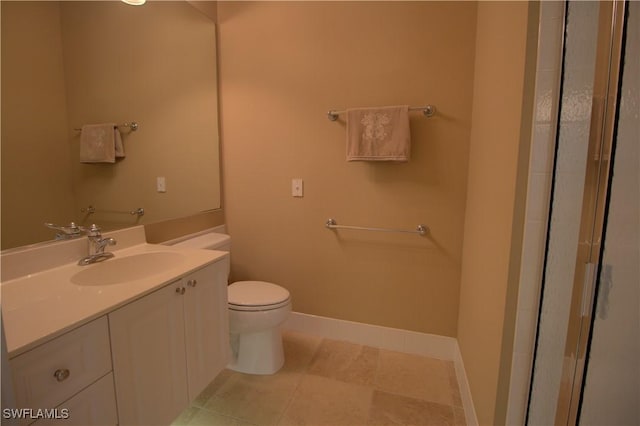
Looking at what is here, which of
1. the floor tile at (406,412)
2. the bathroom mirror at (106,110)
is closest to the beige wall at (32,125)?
the bathroom mirror at (106,110)

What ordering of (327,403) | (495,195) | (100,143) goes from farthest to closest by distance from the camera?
(327,403)
(100,143)
(495,195)

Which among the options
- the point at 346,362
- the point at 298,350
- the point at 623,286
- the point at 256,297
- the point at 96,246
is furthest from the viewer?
the point at 298,350

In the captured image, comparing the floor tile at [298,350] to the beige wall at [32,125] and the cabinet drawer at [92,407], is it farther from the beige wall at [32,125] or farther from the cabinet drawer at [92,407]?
the beige wall at [32,125]

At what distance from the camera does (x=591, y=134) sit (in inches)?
30.5

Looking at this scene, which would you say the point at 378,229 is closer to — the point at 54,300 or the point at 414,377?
the point at 414,377

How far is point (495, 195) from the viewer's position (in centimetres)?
116

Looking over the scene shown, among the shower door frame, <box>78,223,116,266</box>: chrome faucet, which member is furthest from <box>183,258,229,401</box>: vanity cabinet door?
the shower door frame

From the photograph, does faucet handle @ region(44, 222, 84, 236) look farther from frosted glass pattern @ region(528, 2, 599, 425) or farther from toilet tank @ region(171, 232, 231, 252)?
frosted glass pattern @ region(528, 2, 599, 425)

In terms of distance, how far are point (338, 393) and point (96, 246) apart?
138 centimetres

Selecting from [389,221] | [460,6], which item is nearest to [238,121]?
A: [389,221]

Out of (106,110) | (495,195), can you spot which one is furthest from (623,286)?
(106,110)

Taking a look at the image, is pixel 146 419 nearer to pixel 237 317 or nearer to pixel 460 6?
pixel 237 317

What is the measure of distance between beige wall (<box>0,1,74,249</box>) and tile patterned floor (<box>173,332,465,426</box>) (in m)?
1.10

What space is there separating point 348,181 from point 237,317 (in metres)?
1.04
